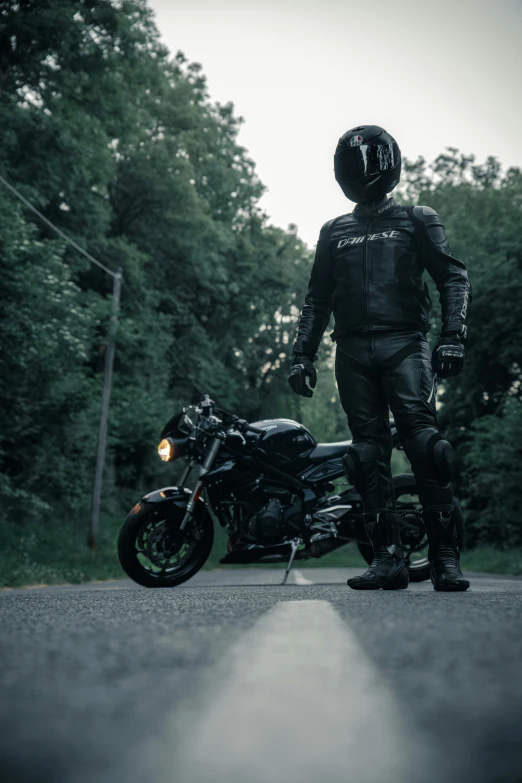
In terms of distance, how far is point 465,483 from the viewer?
26.6 metres

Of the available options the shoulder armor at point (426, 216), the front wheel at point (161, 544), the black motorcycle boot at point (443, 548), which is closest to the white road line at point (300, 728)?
the black motorcycle boot at point (443, 548)

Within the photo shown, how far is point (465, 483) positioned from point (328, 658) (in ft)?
83.7

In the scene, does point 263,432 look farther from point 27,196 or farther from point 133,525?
point 27,196

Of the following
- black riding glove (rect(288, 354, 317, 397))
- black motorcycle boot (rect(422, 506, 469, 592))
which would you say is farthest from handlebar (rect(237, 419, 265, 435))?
black motorcycle boot (rect(422, 506, 469, 592))

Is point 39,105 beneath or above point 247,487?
above

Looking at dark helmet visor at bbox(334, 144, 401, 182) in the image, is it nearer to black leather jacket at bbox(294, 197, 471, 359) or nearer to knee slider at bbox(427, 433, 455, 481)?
black leather jacket at bbox(294, 197, 471, 359)

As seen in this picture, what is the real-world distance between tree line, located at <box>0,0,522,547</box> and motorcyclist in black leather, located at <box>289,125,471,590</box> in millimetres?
11969

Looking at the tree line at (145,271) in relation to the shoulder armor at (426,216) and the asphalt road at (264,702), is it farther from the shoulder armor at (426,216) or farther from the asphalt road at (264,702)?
the asphalt road at (264,702)

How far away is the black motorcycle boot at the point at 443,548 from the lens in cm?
445

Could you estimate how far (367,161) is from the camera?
4988 millimetres

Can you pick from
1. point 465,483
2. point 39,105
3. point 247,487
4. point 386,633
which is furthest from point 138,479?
point 386,633

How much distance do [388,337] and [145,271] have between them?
24.0 meters

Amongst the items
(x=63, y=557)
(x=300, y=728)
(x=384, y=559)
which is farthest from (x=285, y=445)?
(x=63, y=557)

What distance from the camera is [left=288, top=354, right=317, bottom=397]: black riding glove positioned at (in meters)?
5.47
